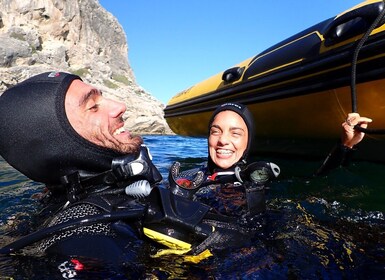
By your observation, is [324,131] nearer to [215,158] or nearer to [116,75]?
[215,158]

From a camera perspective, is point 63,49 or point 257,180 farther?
point 63,49

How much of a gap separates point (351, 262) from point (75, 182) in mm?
1384

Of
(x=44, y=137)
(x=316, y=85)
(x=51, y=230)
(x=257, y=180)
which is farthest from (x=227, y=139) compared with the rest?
(x=51, y=230)

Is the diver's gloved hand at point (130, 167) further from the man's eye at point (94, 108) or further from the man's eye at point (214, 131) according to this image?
the man's eye at point (214, 131)

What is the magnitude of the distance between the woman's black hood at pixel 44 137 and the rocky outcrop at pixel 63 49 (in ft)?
83.3

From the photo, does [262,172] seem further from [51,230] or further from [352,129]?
[51,230]

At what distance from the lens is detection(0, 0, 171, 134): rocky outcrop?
33697 mm

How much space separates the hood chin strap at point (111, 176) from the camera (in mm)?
1722

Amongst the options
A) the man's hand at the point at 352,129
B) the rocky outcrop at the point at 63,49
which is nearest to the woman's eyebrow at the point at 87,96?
the man's hand at the point at 352,129

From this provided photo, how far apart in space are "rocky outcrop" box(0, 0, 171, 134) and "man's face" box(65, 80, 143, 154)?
82.9 feet

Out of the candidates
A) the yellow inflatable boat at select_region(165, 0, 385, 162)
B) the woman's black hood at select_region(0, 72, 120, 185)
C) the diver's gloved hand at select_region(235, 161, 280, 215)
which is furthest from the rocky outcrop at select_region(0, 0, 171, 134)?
the woman's black hood at select_region(0, 72, 120, 185)

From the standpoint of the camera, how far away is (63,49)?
51094 millimetres

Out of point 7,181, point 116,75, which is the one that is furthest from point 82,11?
point 7,181

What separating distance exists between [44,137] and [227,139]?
165 centimetres
